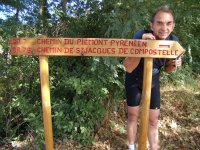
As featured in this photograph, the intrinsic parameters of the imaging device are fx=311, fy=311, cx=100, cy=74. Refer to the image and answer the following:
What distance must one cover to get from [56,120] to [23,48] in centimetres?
173

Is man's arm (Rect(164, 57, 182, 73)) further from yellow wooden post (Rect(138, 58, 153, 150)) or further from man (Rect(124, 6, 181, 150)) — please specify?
yellow wooden post (Rect(138, 58, 153, 150))

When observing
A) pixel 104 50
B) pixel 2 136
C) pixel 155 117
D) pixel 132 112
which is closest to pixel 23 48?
pixel 104 50

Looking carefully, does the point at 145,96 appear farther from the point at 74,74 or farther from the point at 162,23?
the point at 74,74

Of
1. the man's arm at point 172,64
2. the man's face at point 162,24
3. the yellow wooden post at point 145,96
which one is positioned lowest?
the yellow wooden post at point 145,96

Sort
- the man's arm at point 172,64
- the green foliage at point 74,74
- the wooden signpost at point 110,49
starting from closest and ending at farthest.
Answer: the wooden signpost at point 110,49 → the man's arm at point 172,64 → the green foliage at point 74,74

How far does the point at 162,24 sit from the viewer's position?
3396 millimetres

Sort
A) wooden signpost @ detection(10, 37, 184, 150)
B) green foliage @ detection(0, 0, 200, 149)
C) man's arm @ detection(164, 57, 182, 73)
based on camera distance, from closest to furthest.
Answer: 1. wooden signpost @ detection(10, 37, 184, 150)
2. man's arm @ detection(164, 57, 182, 73)
3. green foliage @ detection(0, 0, 200, 149)

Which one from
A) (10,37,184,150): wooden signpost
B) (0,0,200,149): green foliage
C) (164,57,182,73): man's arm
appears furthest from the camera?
(0,0,200,149): green foliage

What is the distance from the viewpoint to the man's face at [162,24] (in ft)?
11.1

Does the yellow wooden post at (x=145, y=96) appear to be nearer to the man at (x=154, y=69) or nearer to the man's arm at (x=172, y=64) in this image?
the man at (x=154, y=69)

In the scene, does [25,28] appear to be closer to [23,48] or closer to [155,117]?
[23,48]

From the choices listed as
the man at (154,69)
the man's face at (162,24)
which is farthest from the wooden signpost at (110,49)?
the man's face at (162,24)

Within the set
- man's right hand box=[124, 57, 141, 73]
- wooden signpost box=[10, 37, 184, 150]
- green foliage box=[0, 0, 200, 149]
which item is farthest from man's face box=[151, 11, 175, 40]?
green foliage box=[0, 0, 200, 149]

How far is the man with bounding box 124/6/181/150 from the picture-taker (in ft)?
11.2
